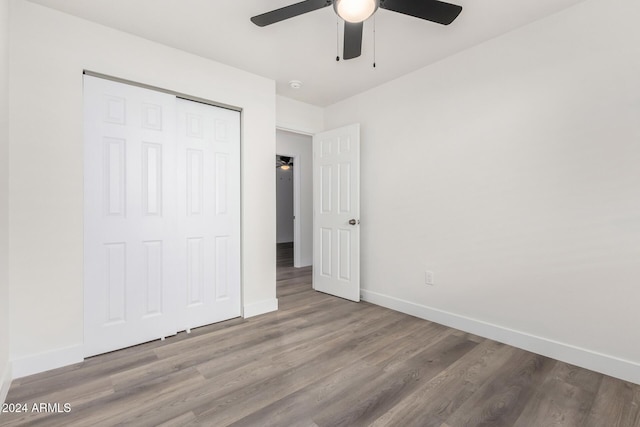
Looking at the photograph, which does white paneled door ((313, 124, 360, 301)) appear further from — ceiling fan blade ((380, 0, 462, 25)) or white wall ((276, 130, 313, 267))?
ceiling fan blade ((380, 0, 462, 25))

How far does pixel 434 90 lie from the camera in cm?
298

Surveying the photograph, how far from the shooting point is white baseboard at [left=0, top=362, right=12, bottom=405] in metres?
1.74

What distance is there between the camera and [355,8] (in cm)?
155

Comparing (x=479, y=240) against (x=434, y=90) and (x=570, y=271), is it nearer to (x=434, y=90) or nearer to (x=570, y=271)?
(x=570, y=271)

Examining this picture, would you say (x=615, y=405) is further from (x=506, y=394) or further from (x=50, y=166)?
(x=50, y=166)

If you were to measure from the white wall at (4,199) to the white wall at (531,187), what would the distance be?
3.18m

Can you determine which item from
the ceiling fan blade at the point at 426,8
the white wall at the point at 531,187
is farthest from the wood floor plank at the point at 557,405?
the ceiling fan blade at the point at 426,8

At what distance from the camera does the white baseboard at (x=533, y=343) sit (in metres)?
1.98

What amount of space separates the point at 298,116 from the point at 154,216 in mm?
2213

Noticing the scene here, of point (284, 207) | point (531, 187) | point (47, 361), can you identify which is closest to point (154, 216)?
point (47, 361)

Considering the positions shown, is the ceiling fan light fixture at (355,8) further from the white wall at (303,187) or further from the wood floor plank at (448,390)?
the white wall at (303,187)

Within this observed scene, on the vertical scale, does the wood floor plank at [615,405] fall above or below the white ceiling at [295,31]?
below

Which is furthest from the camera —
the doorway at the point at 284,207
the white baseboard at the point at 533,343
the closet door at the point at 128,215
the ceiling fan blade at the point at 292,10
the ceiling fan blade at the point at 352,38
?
the doorway at the point at 284,207

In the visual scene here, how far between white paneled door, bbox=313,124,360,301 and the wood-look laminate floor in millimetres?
1080
